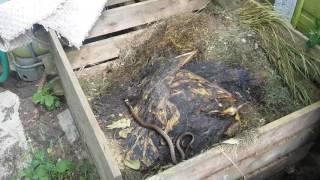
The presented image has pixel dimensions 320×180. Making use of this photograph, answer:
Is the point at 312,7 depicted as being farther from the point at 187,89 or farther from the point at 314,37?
the point at 187,89

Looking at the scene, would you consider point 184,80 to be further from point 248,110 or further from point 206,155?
point 206,155

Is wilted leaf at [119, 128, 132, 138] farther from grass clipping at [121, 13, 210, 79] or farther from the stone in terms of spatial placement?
the stone

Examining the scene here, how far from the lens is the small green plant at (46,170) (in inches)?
95.9

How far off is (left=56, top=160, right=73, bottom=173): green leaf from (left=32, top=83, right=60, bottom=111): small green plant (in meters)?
0.59

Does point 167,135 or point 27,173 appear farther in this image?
point 27,173

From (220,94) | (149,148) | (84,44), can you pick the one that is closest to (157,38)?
(84,44)

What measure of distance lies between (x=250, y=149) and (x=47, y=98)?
5.86ft

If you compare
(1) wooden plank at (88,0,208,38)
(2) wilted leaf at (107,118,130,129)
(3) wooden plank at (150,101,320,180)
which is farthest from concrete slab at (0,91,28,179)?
(3) wooden plank at (150,101,320,180)

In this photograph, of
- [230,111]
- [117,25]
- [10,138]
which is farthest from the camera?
[10,138]

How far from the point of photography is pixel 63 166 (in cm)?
248

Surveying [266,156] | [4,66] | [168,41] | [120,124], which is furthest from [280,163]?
[4,66]

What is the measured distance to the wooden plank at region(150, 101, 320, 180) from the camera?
166 centimetres

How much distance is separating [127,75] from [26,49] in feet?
3.59

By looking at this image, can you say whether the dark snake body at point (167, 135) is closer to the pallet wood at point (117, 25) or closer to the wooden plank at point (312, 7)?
the pallet wood at point (117, 25)
